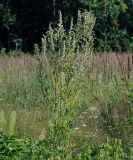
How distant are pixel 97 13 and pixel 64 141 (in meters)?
28.7

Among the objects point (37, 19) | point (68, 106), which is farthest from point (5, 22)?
point (68, 106)

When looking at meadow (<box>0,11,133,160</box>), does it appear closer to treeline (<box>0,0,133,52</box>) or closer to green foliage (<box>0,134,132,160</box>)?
green foliage (<box>0,134,132,160</box>)

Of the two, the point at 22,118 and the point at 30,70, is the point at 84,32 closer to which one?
the point at 22,118

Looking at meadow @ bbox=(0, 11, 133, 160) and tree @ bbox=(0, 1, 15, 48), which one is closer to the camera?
meadow @ bbox=(0, 11, 133, 160)

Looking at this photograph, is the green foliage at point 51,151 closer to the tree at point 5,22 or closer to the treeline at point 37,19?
the treeline at point 37,19

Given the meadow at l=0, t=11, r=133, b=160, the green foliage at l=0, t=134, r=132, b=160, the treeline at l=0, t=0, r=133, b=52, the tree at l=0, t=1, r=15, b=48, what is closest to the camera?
the green foliage at l=0, t=134, r=132, b=160

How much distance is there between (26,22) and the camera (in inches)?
1501

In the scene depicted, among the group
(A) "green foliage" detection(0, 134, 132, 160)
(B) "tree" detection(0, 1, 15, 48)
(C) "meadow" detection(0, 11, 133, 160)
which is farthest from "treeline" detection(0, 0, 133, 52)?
(A) "green foliage" detection(0, 134, 132, 160)

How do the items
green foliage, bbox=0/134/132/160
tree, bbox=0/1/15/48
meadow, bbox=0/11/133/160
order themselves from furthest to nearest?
tree, bbox=0/1/15/48, meadow, bbox=0/11/133/160, green foliage, bbox=0/134/132/160

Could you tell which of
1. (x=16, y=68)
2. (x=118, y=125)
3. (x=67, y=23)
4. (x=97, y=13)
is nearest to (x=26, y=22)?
(x=67, y=23)

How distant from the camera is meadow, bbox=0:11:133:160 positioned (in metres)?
4.56

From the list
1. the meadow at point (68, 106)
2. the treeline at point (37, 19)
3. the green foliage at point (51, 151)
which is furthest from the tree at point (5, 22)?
the green foliage at point (51, 151)

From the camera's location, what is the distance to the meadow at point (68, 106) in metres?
4.56

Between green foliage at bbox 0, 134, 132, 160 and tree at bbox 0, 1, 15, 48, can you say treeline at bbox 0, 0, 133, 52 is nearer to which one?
tree at bbox 0, 1, 15, 48
